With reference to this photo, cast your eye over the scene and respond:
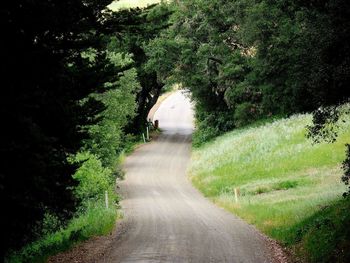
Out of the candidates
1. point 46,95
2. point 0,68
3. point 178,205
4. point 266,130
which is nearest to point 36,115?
point 46,95

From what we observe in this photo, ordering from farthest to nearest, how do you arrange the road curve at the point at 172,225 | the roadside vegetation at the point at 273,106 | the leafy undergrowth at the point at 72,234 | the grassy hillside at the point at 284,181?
the leafy undergrowth at the point at 72,234 < the grassy hillside at the point at 284,181 < the road curve at the point at 172,225 < the roadside vegetation at the point at 273,106

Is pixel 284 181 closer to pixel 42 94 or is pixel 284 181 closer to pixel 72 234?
pixel 72 234

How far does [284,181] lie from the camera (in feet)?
92.1

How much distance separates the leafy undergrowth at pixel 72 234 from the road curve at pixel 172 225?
3.02 ft

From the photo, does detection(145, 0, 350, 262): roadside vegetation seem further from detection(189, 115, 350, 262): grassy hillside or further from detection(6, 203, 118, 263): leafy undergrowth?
detection(6, 203, 118, 263): leafy undergrowth

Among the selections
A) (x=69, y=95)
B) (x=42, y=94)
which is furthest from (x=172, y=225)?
(x=42, y=94)

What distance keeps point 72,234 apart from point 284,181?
560 inches

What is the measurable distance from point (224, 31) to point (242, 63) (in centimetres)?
489

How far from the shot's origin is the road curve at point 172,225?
49.5 ft

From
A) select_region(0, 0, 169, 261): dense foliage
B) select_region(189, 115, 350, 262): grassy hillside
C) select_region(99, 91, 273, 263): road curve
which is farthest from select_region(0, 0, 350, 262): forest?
select_region(189, 115, 350, 262): grassy hillside

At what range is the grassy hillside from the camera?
50.5 feet

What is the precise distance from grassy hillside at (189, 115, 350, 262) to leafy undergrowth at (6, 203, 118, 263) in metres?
6.25

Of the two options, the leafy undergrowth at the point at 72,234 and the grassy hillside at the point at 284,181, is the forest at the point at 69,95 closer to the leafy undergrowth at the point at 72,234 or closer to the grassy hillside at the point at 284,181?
the leafy undergrowth at the point at 72,234

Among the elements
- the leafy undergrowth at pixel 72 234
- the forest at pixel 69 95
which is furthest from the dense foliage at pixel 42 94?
the leafy undergrowth at pixel 72 234
